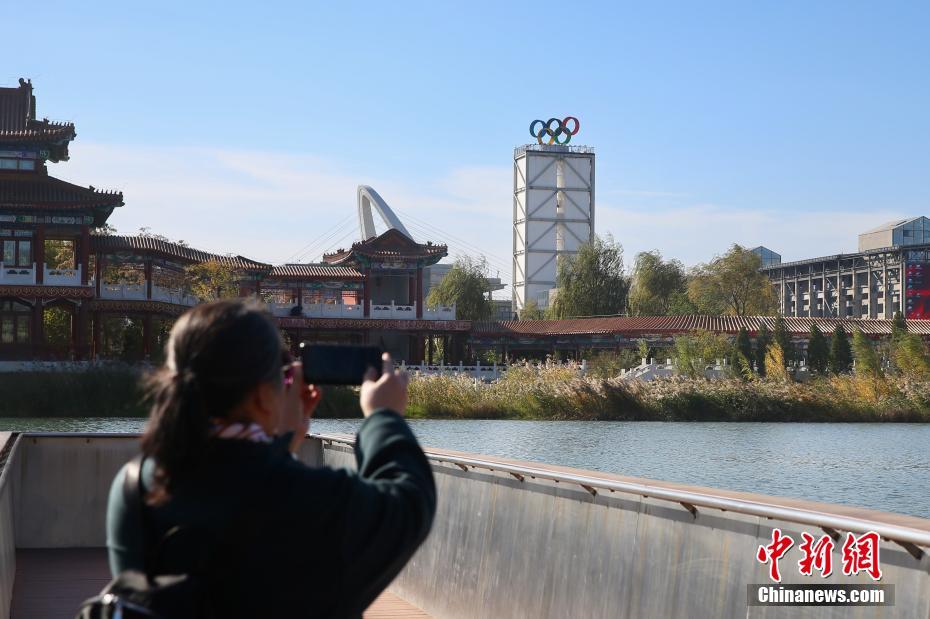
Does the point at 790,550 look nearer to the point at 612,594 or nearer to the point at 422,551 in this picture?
the point at 612,594

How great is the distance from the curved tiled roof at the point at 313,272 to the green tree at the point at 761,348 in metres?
17.7

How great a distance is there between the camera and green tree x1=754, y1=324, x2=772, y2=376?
4678cm

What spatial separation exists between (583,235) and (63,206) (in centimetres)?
8356

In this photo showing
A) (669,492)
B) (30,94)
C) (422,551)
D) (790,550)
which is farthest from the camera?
(30,94)

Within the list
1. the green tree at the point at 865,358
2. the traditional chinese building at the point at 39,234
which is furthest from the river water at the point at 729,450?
the traditional chinese building at the point at 39,234

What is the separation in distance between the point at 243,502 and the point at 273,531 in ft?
0.23

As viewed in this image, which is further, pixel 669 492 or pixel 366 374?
pixel 669 492

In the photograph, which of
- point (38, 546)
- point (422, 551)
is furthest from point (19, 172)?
point (422, 551)

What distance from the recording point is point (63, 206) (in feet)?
135

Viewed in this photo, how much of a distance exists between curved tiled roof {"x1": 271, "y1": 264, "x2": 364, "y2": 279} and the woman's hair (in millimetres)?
51736

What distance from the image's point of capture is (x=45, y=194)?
1634 inches

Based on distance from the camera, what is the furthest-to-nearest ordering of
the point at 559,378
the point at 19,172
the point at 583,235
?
the point at 583,235
the point at 19,172
the point at 559,378

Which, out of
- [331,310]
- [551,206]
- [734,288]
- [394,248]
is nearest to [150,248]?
[331,310]

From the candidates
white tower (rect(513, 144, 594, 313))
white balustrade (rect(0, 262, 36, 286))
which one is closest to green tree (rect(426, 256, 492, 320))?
white balustrade (rect(0, 262, 36, 286))
